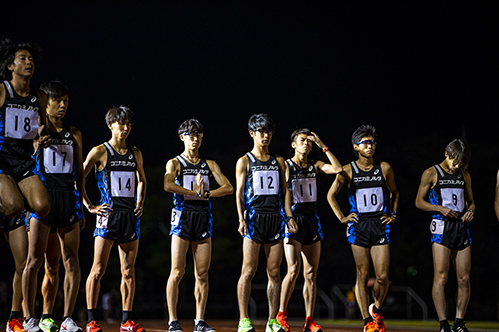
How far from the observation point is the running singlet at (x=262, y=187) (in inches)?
294

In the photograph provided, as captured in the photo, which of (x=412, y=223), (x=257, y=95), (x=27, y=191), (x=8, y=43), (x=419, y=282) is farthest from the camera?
(x=257, y=95)

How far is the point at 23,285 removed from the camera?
5902 mm

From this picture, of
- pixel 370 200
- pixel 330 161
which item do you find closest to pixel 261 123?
pixel 330 161

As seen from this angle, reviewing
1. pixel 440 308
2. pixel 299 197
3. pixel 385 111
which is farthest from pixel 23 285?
pixel 385 111

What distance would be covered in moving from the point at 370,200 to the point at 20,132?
4.61m

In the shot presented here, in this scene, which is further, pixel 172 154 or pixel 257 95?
pixel 257 95

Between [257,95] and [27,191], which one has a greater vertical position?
[257,95]

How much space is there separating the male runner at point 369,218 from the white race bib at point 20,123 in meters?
4.30

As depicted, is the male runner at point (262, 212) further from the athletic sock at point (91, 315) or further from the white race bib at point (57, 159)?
the white race bib at point (57, 159)

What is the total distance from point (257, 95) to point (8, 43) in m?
63.3

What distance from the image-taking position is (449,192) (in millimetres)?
8195

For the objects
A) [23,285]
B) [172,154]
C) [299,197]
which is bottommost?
[23,285]

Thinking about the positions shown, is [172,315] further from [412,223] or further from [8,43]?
[412,223]

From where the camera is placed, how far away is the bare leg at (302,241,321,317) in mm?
7938
